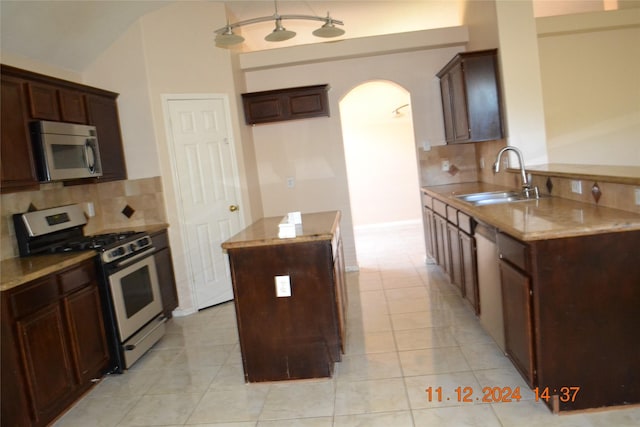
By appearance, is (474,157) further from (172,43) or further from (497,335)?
(172,43)

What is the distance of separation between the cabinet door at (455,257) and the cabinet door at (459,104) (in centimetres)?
97

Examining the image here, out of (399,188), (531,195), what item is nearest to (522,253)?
(531,195)

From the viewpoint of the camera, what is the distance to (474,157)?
5129 millimetres

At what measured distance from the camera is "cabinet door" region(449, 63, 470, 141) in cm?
408

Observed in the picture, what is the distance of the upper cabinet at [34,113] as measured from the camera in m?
2.83

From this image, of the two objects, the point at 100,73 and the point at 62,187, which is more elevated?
the point at 100,73

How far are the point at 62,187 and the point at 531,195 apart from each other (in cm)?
376

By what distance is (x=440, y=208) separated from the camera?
4188mm

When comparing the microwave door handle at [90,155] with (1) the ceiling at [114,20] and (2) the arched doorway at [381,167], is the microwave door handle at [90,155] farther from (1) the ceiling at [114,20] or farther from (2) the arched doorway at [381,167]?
(2) the arched doorway at [381,167]

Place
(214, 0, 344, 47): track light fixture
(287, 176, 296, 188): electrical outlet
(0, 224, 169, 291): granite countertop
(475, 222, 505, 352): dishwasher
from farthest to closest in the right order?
(287, 176, 296, 188): electrical outlet, (214, 0, 344, 47): track light fixture, (475, 222, 505, 352): dishwasher, (0, 224, 169, 291): granite countertop

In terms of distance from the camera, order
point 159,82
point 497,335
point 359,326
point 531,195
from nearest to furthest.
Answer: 1. point 497,335
2. point 531,195
3. point 359,326
4. point 159,82

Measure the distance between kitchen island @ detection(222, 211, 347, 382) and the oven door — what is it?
0.98 meters

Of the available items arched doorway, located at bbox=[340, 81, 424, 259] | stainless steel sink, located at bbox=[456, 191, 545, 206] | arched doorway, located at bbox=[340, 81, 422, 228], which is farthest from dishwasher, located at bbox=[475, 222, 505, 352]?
arched doorway, located at bbox=[340, 81, 422, 228]

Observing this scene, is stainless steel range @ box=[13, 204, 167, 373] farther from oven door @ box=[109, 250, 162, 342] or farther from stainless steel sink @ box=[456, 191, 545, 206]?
stainless steel sink @ box=[456, 191, 545, 206]
